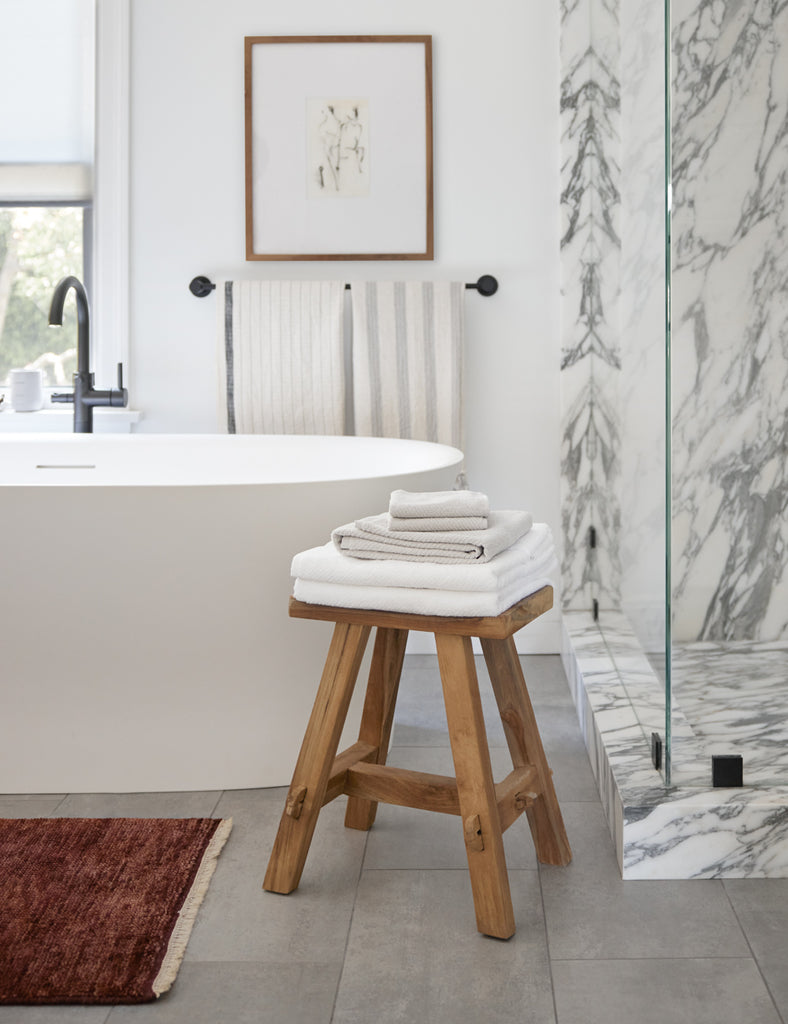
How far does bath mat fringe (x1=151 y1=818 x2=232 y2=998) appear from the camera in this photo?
1.37 m

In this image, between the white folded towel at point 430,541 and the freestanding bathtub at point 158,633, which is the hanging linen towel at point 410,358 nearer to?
the freestanding bathtub at point 158,633

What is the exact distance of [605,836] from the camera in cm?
181

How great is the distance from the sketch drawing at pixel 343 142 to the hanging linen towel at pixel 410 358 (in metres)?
0.31

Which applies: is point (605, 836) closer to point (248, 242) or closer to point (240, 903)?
point (240, 903)

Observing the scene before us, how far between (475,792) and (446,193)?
77.4 inches

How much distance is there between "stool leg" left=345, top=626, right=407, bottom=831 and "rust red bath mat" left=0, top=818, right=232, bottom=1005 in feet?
0.76

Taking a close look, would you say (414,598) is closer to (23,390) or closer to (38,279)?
(23,390)

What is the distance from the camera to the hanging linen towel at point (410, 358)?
2.90m

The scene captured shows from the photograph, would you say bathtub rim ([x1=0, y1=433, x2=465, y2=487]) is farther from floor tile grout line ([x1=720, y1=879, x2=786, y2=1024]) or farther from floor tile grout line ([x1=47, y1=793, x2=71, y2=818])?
floor tile grout line ([x1=720, y1=879, x2=786, y2=1024])

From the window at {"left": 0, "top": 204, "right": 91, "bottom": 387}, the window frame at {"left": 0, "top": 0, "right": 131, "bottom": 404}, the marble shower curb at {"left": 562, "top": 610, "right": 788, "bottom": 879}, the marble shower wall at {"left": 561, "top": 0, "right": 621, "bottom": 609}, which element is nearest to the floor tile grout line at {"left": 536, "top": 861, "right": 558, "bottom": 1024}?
the marble shower curb at {"left": 562, "top": 610, "right": 788, "bottom": 879}

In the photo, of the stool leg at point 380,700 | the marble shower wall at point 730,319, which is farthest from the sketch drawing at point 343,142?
the stool leg at point 380,700

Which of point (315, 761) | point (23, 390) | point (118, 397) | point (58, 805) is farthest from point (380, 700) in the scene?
point (23, 390)

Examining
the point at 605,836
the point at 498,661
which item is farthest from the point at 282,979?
the point at 605,836

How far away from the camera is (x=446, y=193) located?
298 centimetres
